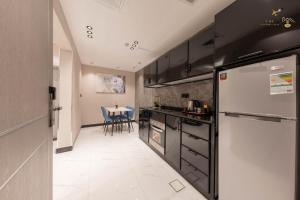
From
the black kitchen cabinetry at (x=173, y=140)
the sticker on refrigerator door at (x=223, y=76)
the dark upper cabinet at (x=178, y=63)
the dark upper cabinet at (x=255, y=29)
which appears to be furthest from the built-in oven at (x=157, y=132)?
the dark upper cabinet at (x=255, y=29)

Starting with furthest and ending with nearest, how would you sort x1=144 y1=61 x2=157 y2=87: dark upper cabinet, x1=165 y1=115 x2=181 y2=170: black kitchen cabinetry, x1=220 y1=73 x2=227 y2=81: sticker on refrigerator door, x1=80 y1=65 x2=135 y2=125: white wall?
1. x1=80 y1=65 x2=135 y2=125: white wall
2. x1=144 y1=61 x2=157 y2=87: dark upper cabinet
3. x1=165 y1=115 x2=181 y2=170: black kitchen cabinetry
4. x1=220 y1=73 x2=227 y2=81: sticker on refrigerator door

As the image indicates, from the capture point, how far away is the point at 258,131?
3.50 ft

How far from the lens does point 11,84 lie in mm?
547

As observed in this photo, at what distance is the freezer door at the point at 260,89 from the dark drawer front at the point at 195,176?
0.92 m

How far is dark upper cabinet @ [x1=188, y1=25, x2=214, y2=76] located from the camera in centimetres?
167

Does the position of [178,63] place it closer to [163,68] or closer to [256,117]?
[163,68]

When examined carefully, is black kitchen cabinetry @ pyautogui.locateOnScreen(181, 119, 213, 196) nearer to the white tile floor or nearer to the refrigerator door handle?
the white tile floor

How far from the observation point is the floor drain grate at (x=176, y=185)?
1.70m

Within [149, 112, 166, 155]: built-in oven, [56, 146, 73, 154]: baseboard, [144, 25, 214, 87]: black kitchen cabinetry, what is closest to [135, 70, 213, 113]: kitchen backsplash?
[144, 25, 214, 87]: black kitchen cabinetry

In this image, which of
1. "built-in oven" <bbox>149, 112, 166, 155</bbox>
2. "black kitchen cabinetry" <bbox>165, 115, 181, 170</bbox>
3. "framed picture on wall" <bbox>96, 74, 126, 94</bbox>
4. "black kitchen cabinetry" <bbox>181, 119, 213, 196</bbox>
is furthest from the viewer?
"framed picture on wall" <bbox>96, 74, 126, 94</bbox>

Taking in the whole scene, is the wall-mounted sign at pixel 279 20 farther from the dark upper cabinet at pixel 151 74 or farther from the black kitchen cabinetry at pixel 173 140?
the dark upper cabinet at pixel 151 74

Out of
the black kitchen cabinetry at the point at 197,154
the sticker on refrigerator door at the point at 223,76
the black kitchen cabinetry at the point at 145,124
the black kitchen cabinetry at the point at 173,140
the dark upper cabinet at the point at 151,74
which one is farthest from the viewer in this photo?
the dark upper cabinet at the point at 151,74

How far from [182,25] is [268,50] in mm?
1452

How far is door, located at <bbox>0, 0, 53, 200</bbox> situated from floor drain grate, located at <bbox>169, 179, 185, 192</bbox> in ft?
4.91
